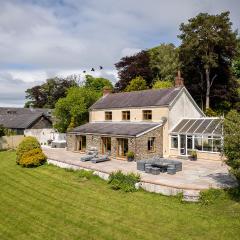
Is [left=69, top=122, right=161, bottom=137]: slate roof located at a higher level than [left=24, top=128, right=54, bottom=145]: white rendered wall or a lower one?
higher

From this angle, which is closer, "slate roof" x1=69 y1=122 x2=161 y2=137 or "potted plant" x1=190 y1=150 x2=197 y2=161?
"potted plant" x1=190 y1=150 x2=197 y2=161

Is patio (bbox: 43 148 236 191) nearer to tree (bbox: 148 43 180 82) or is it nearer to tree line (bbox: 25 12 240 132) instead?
tree line (bbox: 25 12 240 132)

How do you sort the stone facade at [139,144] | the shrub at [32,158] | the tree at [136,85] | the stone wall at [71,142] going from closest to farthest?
1. the shrub at [32,158]
2. the stone facade at [139,144]
3. the stone wall at [71,142]
4. the tree at [136,85]

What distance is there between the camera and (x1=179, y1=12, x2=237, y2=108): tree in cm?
4472

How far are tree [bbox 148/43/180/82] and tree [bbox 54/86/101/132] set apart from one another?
15693 millimetres

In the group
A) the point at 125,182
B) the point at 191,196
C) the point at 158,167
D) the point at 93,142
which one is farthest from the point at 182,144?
the point at 191,196

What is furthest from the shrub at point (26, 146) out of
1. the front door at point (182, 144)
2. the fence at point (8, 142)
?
the front door at point (182, 144)

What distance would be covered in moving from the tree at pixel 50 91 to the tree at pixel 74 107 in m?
33.8

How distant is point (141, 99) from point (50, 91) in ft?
198

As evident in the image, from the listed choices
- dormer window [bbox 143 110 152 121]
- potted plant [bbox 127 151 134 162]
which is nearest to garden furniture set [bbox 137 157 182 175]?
potted plant [bbox 127 151 134 162]

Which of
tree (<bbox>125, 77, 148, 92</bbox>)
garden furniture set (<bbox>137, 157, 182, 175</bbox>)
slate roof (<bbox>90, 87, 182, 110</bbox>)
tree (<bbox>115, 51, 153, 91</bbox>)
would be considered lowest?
garden furniture set (<bbox>137, 157, 182, 175</bbox>)

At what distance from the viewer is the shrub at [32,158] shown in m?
29.6

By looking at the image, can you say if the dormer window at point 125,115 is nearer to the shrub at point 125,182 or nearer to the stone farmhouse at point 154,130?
the stone farmhouse at point 154,130

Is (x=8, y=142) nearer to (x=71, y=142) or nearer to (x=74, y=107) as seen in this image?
(x=71, y=142)
